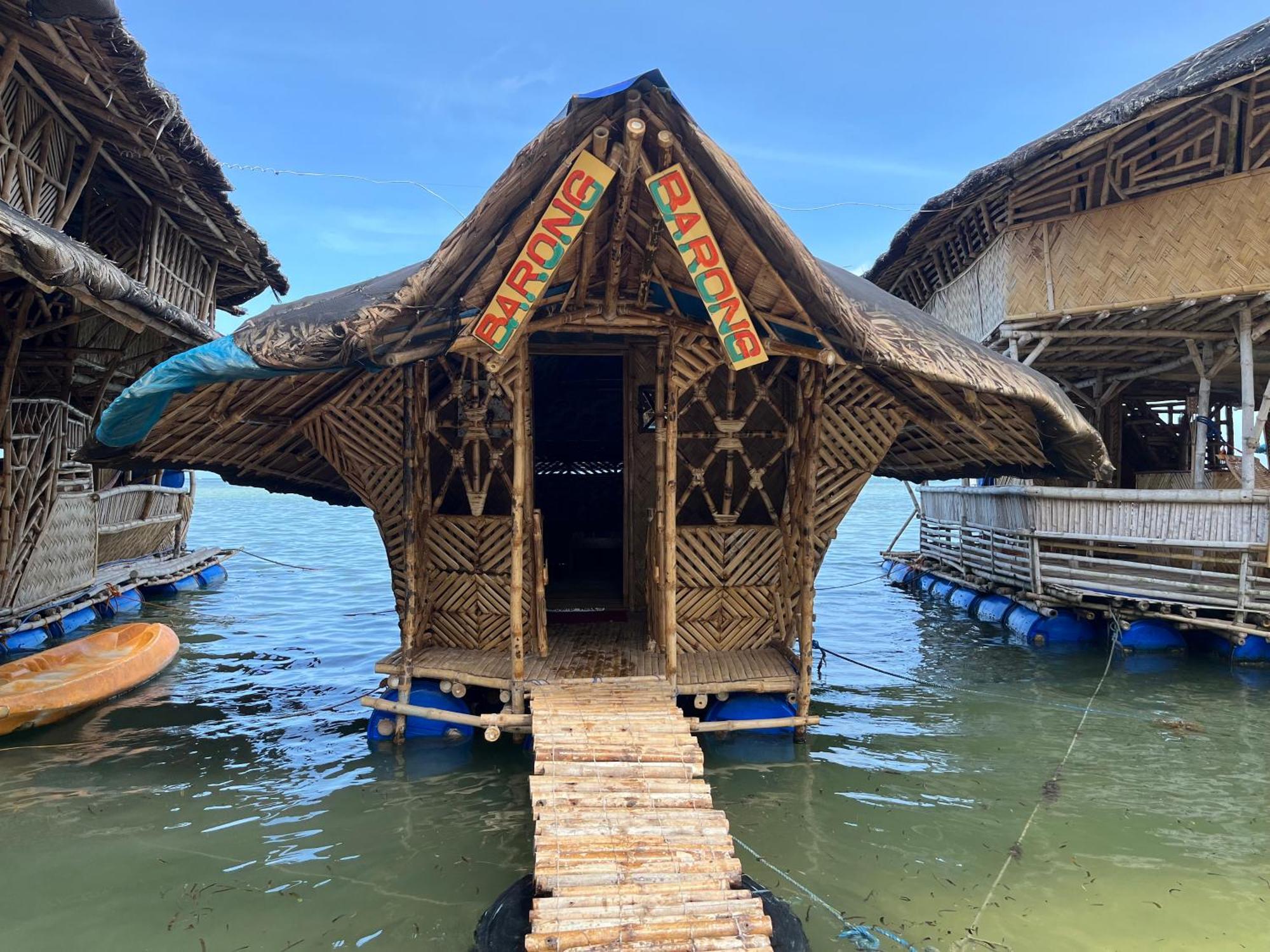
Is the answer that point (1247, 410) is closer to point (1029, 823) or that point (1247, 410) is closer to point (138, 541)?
point (1029, 823)

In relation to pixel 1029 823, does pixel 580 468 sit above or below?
above

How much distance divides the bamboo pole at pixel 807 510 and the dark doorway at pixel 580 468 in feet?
15.5

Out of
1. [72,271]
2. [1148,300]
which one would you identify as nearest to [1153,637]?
[1148,300]

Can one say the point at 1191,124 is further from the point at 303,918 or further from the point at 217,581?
the point at 217,581

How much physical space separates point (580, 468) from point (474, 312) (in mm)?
8709

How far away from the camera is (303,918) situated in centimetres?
451

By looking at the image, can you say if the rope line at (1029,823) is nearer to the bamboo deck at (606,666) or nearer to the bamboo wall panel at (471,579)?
the bamboo deck at (606,666)

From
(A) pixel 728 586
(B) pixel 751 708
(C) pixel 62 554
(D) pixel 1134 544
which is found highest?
(D) pixel 1134 544

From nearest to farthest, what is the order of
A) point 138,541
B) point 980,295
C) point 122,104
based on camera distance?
point 122,104, point 980,295, point 138,541

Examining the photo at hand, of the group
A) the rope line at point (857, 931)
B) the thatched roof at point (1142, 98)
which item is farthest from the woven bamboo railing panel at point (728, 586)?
the thatched roof at point (1142, 98)

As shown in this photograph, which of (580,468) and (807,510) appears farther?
(580,468)

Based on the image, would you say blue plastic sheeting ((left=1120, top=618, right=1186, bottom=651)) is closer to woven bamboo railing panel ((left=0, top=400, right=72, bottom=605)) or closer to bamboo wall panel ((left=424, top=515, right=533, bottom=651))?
bamboo wall panel ((left=424, top=515, right=533, bottom=651))

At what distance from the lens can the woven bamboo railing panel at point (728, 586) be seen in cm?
787

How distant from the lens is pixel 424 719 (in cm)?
718
